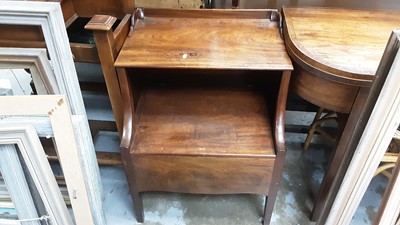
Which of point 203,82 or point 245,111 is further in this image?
point 203,82

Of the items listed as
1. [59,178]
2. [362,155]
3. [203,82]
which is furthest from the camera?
[203,82]

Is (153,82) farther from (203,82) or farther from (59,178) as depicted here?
(59,178)

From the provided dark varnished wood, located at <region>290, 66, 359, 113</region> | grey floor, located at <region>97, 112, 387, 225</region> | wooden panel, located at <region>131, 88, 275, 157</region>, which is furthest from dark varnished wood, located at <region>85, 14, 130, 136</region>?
dark varnished wood, located at <region>290, 66, 359, 113</region>

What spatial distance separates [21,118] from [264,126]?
842 millimetres

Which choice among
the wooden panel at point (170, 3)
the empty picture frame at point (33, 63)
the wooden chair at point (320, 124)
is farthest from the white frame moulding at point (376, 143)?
the empty picture frame at point (33, 63)

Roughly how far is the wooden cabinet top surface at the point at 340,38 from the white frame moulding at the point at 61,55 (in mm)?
739

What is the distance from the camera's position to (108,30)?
3.12ft

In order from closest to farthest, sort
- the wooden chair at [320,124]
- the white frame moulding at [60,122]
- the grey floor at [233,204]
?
the white frame moulding at [60,122] < the grey floor at [233,204] < the wooden chair at [320,124]

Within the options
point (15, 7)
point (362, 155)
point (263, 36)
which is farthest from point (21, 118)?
point (362, 155)

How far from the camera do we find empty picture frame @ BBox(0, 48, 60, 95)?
3.17 ft

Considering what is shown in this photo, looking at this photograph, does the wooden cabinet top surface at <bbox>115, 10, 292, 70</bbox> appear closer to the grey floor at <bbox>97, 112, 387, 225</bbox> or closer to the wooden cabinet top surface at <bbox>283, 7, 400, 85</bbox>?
the wooden cabinet top surface at <bbox>283, 7, 400, 85</bbox>

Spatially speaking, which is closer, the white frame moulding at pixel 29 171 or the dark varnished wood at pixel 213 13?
the white frame moulding at pixel 29 171

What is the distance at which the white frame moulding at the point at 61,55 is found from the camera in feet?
3.05

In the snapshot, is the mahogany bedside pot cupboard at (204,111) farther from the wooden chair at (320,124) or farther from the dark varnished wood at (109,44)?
the wooden chair at (320,124)
